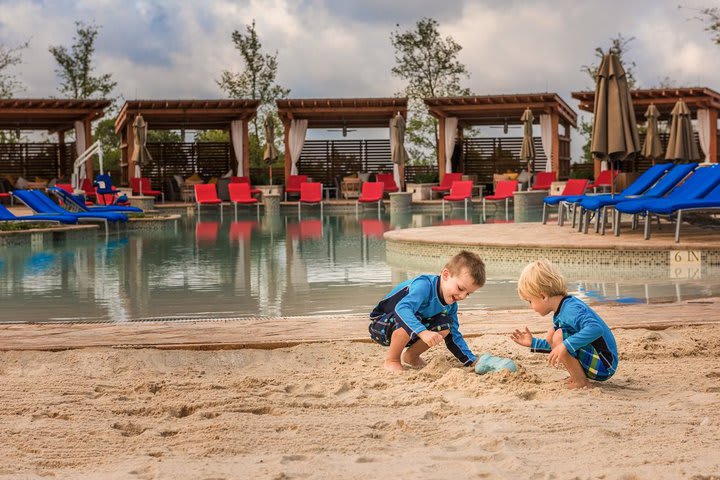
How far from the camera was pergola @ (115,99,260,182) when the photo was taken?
Result: 23.8 m

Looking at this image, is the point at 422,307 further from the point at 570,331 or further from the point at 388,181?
the point at 388,181

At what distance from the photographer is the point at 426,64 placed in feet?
106

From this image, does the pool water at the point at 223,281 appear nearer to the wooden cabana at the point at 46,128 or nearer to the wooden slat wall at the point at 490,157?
the wooden cabana at the point at 46,128

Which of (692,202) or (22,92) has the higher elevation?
(22,92)

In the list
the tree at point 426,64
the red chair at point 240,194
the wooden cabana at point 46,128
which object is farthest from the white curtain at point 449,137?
the wooden cabana at point 46,128

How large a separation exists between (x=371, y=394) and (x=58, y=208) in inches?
472

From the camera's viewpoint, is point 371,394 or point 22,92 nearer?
point 371,394

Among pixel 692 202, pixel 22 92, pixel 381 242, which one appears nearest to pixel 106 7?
pixel 22 92

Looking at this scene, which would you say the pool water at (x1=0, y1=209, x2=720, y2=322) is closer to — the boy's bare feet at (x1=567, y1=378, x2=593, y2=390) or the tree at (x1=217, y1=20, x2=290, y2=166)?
the boy's bare feet at (x1=567, y1=378, x2=593, y2=390)

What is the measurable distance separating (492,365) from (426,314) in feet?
1.07

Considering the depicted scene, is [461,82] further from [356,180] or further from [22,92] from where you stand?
[22,92]

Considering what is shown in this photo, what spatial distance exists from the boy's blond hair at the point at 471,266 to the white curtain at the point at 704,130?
70.0 ft

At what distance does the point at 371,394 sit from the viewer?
3330mm

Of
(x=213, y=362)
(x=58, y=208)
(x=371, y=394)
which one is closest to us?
(x=371, y=394)
